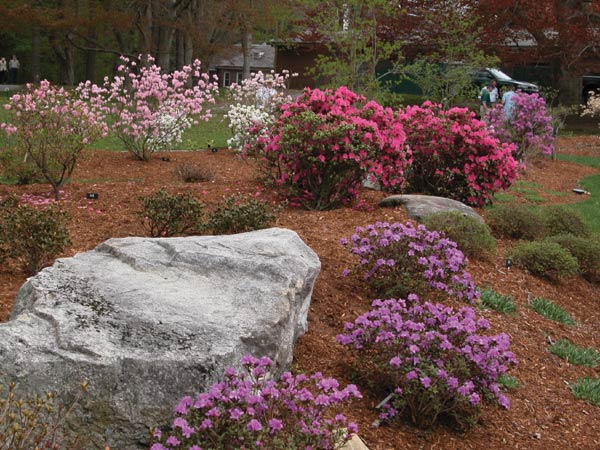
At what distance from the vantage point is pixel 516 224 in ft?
29.0

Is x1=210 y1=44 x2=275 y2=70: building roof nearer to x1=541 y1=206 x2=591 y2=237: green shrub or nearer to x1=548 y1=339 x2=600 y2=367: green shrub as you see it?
x1=541 y1=206 x2=591 y2=237: green shrub

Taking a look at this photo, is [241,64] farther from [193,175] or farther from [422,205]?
[422,205]

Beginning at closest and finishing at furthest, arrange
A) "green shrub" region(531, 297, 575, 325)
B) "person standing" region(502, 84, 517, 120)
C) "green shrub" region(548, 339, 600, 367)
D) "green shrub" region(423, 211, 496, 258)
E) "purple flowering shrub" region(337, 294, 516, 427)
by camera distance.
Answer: "purple flowering shrub" region(337, 294, 516, 427) < "green shrub" region(548, 339, 600, 367) < "green shrub" region(531, 297, 575, 325) < "green shrub" region(423, 211, 496, 258) < "person standing" region(502, 84, 517, 120)

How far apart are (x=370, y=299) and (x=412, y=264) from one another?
0.44 meters

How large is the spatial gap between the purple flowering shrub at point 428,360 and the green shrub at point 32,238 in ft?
7.67

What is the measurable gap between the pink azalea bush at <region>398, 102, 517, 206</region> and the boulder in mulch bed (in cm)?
138

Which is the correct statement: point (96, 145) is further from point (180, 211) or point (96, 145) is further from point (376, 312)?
point (376, 312)

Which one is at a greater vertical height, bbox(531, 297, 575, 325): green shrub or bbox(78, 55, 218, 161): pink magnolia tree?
bbox(78, 55, 218, 161): pink magnolia tree

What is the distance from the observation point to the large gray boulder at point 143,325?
3.10m

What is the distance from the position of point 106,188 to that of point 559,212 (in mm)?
5858

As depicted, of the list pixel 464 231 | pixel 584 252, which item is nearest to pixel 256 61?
pixel 584 252

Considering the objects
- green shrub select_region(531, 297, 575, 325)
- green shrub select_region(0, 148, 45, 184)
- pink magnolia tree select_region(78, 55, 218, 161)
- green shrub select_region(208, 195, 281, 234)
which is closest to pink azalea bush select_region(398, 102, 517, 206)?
green shrub select_region(531, 297, 575, 325)

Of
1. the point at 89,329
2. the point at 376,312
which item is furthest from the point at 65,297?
the point at 376,312

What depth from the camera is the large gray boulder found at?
3.10 meters
